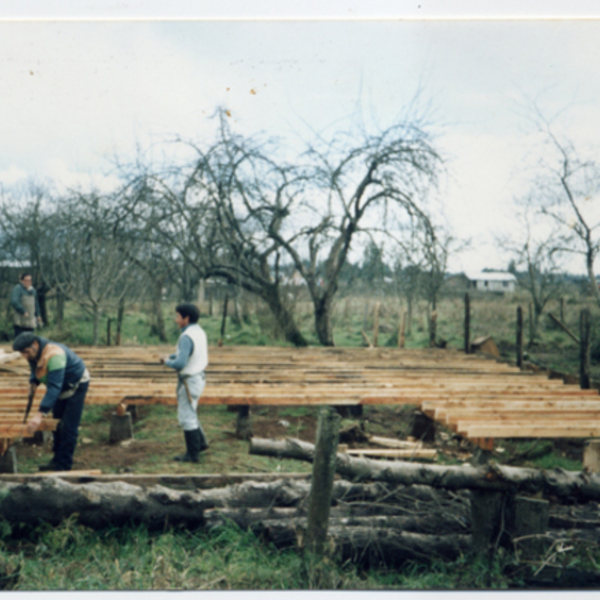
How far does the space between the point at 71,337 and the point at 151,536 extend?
23.8ft

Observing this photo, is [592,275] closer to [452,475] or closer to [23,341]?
[452,475]

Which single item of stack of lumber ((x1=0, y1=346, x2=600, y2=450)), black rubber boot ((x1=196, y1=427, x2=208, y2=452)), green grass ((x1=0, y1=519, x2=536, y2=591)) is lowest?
green grass ((x1=0, y1=519, x2=536, y2=591))

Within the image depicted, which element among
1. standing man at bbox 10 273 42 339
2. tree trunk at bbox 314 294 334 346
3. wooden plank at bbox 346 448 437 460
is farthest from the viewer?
tree trunk at bbox 314 294 334 346

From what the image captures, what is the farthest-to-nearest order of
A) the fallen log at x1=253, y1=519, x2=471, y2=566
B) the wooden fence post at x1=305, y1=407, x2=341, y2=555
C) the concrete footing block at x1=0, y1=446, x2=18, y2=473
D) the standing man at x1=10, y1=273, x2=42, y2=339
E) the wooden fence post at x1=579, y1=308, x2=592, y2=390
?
the standing man at x1=10, y1=273, x2=42, y2=339 < the wooden fence post at x1=579, y1=308, x2=592, y2=390 < the concrete footing block at x1=0, y1=446, x2=18, y2=473 < the fallen log at x1=253, y1=519, x2=471, y2=566 < the wooden fence post at x1=305, y1=407, x2=341, y2=555

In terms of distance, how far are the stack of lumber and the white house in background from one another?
7.70 metres

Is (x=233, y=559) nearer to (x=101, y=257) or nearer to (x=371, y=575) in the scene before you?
(x=371, y=575)

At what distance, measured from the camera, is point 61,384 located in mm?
4316

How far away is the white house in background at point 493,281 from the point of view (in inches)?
602

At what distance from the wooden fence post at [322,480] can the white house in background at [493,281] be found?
12553mm

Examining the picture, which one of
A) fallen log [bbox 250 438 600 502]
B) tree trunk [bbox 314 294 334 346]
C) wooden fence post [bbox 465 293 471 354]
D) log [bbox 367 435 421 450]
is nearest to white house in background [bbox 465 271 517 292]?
wooden fence post [bbox 465 293 471 354]

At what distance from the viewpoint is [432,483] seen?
3338mm

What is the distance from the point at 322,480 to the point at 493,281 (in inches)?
596

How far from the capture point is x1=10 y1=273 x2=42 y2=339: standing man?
21.8ft

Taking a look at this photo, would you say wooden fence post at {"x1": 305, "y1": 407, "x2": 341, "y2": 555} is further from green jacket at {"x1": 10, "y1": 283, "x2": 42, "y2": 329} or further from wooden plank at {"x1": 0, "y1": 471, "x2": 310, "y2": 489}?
green jacket at {"x1": 10, "y1": 283, "x2": 42, "y2": 329}
